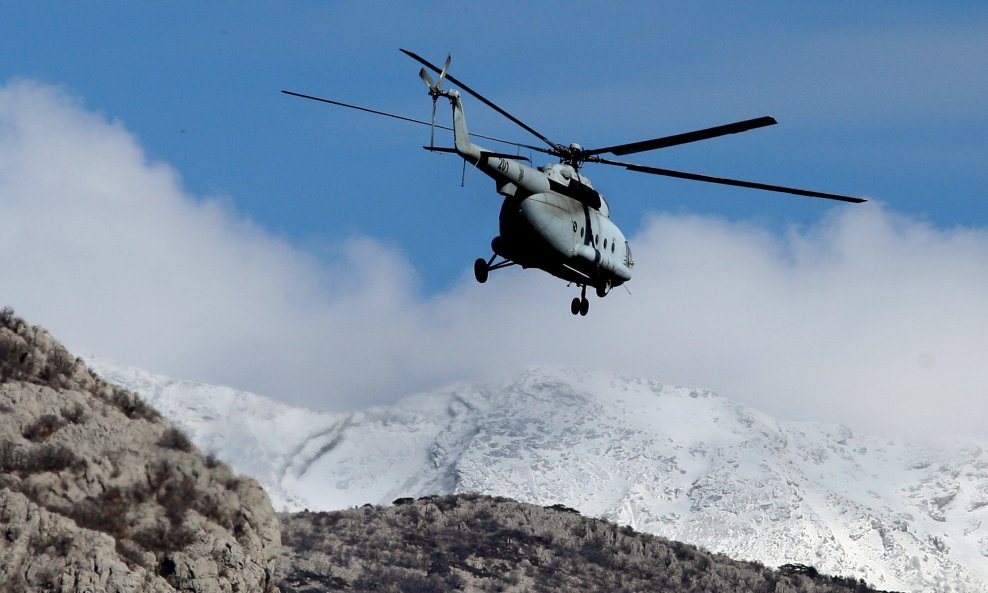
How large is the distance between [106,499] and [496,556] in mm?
72364

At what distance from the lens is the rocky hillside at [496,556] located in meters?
107

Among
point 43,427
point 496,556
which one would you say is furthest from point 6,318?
point 496,556

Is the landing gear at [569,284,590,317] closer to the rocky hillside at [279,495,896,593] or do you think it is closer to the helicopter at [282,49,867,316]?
the helicopter at [282,49,867,316]

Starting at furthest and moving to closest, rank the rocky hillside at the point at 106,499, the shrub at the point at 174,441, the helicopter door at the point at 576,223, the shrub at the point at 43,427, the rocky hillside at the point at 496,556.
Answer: the rocky hillside at the point at 496,556
the helicopter door at the point at 576,223
the shrub at the point at 174,441
the shrub at the point at 43,427
the rocky hillside at the point at 106,499

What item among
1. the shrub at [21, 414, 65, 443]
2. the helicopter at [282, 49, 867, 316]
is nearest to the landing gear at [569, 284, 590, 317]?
the helicopter at [282, 49, 867, 316]

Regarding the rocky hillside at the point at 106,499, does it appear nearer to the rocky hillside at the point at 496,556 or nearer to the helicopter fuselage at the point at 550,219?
the helicopter fuselage at the point at 550,219

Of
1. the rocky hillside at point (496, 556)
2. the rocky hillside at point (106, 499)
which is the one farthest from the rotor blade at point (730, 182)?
the rocky hillside at point (496, 556)

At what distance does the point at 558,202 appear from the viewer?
166 feet

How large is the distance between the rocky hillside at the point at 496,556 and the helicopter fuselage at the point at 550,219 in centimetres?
5116

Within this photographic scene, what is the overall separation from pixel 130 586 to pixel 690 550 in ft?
288

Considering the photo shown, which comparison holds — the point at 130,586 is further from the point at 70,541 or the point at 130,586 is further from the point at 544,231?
the point at 544,231

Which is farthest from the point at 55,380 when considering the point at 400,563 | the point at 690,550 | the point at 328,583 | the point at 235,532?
the point at 690,550

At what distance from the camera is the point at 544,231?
162 feet

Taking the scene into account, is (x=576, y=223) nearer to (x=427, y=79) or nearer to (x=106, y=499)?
(x=427, y=79)
